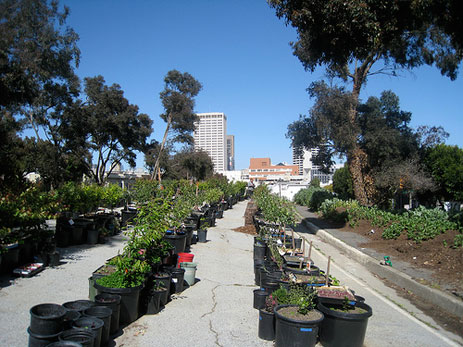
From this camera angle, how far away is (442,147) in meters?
25.5

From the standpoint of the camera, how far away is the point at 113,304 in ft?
16.7

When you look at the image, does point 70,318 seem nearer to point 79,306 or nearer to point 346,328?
point 79,306

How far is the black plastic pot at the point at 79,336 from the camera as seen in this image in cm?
407

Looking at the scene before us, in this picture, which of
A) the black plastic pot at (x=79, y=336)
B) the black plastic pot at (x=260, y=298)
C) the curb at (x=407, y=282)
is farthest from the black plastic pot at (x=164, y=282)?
the curb at (x=407, y=282)

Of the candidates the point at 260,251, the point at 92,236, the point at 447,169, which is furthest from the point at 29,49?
the point at 447,169

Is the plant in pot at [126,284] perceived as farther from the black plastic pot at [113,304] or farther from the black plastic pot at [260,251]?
the black plastic pot at [260,251]

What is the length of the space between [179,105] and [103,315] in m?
42.2

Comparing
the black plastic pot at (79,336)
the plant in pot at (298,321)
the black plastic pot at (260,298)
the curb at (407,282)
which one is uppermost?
the black plastic pot at (79,336)

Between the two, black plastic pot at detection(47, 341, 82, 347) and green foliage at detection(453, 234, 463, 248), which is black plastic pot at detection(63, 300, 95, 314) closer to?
black plastic pot at detection(47, 341, 82, 347)

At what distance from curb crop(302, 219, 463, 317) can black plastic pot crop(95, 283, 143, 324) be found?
599 centimetres

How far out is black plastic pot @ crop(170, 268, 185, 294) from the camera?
7438mm

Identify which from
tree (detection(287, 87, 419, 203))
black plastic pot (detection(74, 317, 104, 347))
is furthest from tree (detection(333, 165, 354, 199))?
black plastic pot (detection(74, 317, 104, 347))

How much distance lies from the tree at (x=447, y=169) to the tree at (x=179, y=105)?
27.8m

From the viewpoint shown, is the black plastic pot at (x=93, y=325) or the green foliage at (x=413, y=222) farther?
the green foliage at (x=413, y=222)
